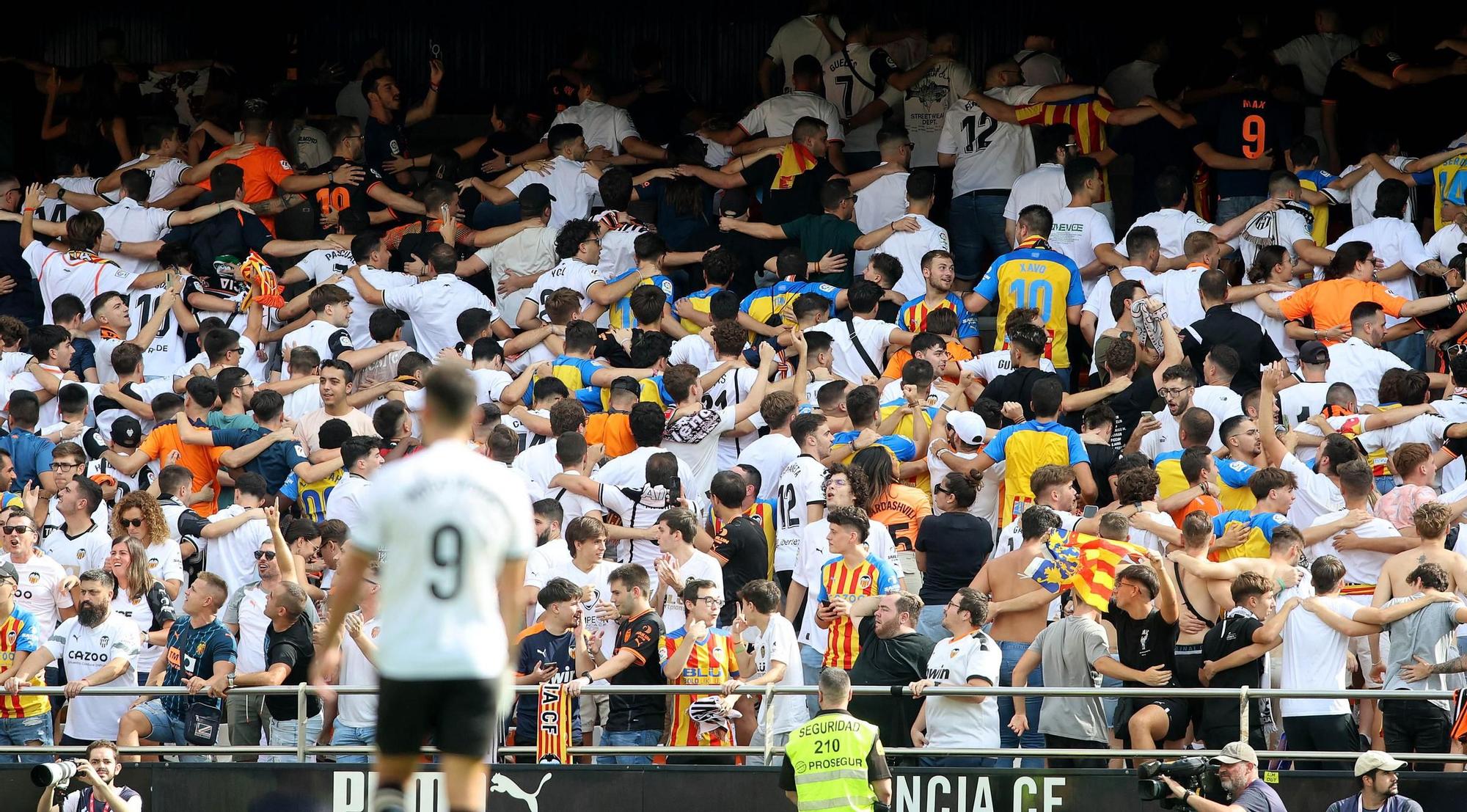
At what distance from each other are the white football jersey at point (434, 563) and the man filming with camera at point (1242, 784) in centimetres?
535

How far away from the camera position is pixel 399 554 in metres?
5.79

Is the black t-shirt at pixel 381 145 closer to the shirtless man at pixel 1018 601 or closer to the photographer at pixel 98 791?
the photographer at pixel 98 791

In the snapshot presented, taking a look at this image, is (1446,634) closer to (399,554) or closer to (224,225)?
(399,554)

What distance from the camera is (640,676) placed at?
1136 centimetres

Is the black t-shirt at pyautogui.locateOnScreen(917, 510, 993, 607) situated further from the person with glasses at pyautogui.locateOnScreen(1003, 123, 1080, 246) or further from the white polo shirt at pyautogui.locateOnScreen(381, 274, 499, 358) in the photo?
the white polo shirt at pyautogui.locateOnScreen(381, 274, 499, 358)

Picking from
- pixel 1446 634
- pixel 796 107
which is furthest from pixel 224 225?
pixel 1446 634

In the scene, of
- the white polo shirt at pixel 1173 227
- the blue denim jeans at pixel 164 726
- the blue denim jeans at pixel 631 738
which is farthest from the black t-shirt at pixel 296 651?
the white polo shirt at pixel 1173 227

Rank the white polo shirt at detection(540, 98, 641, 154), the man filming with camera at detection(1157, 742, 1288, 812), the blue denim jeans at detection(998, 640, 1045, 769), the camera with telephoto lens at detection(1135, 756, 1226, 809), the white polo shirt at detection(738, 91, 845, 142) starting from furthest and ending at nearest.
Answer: the white polo shirt at detection(540, 98, 641, 154)
the white polo shirt at detection(738, 91, 845, 142)
the blue denim jeans at detection(998, 640, 1045, 769)
the man filming with camera at detection(1157, 742, 1288, 812)
the camera with telephoto lens at detection(1135, 756, 1226, 809)

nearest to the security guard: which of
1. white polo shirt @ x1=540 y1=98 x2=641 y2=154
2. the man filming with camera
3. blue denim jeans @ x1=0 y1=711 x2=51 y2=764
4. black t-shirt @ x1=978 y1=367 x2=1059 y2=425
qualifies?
the man filming with camera

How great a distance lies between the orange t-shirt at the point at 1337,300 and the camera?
46.9ft

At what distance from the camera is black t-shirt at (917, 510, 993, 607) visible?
38.1ft

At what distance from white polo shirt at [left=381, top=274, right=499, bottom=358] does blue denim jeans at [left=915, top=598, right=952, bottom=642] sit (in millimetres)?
5332

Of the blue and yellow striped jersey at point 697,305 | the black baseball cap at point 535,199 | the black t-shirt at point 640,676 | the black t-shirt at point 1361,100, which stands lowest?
the black t-shirt at point 640,676

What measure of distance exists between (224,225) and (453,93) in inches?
213
